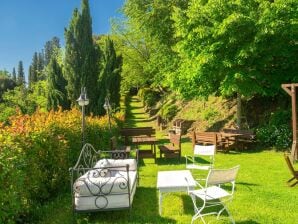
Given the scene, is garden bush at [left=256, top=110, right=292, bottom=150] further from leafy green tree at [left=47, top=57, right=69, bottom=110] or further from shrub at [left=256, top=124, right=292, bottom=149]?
Result: leafy green tree at [left=47, top=57, right=69, bottom=110]

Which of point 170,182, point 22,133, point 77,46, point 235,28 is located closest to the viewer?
point 22,133

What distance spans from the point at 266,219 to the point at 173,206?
6.31 ft

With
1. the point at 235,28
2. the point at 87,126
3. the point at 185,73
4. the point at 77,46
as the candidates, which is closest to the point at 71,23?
the point at 77,46

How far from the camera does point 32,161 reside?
22.3 feet

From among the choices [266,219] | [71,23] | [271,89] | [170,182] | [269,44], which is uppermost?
[71,23]

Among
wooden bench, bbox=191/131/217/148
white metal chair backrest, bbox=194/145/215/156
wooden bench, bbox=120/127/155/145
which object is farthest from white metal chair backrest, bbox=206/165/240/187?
wooden bench, bbox=120/127/155/145

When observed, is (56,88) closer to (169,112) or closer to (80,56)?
(80,56)

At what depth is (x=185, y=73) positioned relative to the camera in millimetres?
19703

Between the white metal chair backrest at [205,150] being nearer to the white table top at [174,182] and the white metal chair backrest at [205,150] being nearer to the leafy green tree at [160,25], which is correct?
the white table top at [174,182]

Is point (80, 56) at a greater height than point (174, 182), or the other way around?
point (80, 56)

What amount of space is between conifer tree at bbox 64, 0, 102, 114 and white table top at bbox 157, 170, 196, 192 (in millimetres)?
17057

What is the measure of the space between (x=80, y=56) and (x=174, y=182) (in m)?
19.1

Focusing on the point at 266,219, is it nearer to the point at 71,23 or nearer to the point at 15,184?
the point at 15,184

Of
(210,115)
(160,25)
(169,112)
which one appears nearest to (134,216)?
(210,115)
